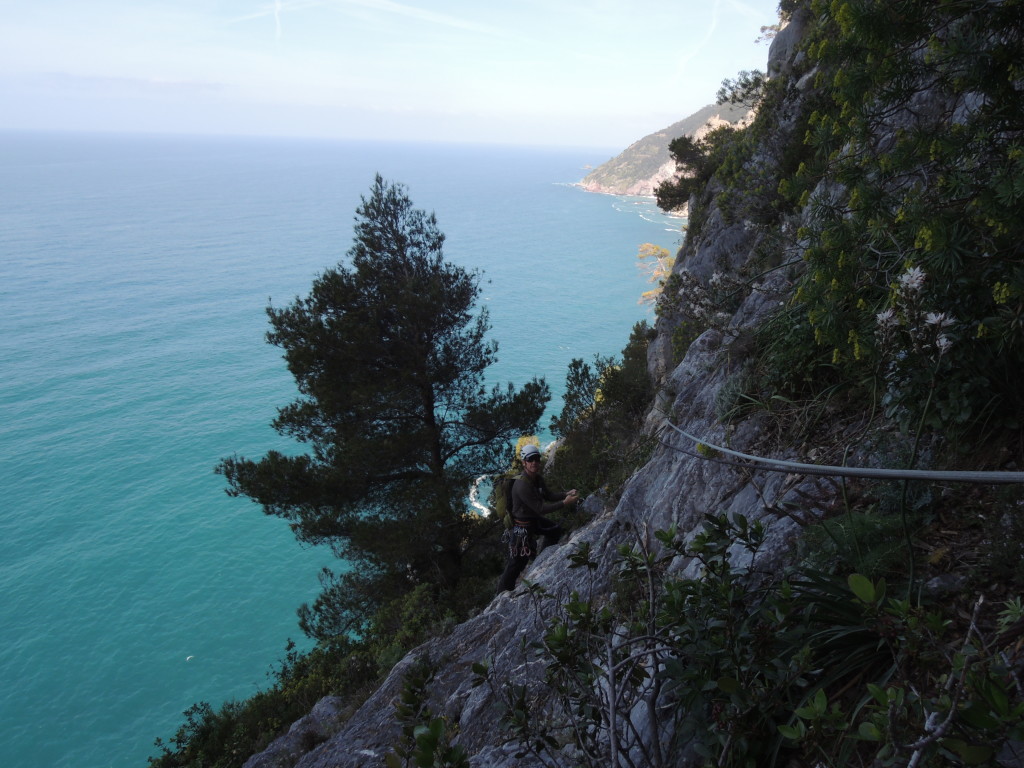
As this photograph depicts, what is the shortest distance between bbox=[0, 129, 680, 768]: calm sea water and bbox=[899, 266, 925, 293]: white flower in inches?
1121

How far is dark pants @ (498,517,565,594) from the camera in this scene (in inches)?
291

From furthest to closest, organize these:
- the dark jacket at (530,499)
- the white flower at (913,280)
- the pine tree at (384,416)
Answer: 1. the pine tree at (384,416)
2. the dark jacket at (530,499)
3. the white flower at (913,280)

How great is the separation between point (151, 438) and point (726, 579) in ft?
164

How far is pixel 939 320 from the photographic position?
301 centimetres

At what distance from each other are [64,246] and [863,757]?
4719 inches

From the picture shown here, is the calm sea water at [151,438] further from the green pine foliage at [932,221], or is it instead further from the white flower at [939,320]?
the white flower at [939,320]

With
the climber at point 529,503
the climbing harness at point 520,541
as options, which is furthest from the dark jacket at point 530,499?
the climbing harness at point 520,541

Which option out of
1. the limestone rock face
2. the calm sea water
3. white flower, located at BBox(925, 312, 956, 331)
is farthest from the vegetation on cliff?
the calm sea water

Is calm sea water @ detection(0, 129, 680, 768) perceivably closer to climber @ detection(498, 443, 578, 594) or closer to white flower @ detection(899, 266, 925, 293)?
climber @ detection(498, 443, 578, 594)

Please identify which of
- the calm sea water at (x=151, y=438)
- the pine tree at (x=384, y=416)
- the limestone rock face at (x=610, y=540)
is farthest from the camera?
the calm sea water at (x=151, y=438)

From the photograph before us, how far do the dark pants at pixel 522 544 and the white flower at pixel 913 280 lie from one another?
526 cm

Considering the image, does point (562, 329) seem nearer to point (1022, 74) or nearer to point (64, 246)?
point (1022, 74)

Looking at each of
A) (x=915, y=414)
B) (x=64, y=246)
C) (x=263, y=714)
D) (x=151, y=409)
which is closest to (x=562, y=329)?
(x=151, y=409)

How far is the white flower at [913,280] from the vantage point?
9.59ft
